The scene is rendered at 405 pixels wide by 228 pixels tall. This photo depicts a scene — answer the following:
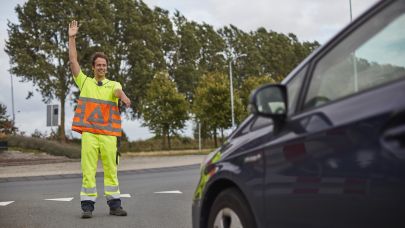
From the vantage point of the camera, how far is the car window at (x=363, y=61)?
9.10 ft

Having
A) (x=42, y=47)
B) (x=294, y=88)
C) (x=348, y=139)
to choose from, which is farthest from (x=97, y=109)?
(x=42, y=47)

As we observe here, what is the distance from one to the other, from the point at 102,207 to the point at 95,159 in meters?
1.79

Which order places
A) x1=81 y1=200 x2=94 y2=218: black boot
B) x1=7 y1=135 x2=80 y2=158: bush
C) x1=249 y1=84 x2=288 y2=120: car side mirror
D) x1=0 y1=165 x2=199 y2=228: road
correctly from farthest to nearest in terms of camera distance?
x1=7 y1=135 x2=80 y2=158: bush → x1=81 y1=200 x2=94 y2=218: black boot → x1=0 y1=165 x2=199 y2=228: road → x1=249 y1=84 x2=288 y2=120: car side mirror

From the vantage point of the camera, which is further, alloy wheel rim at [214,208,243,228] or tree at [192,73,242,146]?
tree at [192,73,242,146]

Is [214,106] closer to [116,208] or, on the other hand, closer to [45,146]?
[45,146]

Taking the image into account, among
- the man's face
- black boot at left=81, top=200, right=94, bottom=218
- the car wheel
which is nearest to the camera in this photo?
the car wheel

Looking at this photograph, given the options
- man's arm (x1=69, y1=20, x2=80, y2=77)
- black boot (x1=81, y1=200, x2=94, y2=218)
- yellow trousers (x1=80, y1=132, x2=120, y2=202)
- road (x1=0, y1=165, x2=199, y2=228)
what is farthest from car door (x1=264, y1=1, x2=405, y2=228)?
man's arm (x1=69, y1=20, x2=80, y2=77)

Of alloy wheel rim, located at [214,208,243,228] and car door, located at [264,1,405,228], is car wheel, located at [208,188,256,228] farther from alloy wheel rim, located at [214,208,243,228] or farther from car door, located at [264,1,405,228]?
car door, located at [264,1,405,228]

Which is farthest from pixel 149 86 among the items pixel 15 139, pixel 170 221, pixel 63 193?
pixel 170 221

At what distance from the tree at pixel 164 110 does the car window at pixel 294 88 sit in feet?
142

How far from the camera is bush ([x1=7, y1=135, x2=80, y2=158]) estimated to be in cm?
2994

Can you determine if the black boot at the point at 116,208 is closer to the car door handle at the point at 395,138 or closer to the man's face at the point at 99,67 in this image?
the man's face at the point at 99,67

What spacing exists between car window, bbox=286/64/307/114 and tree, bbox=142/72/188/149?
43185 mm

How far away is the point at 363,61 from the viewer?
297cm
